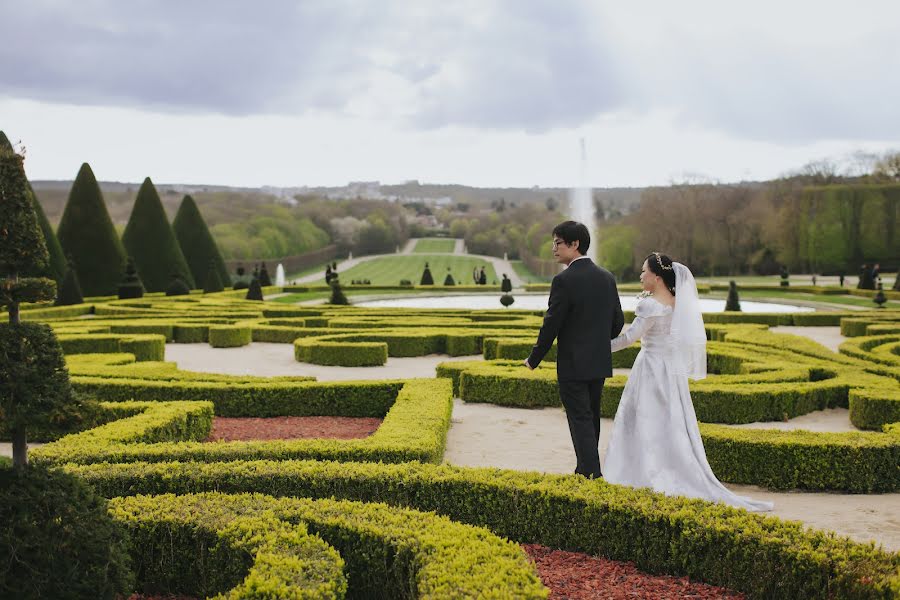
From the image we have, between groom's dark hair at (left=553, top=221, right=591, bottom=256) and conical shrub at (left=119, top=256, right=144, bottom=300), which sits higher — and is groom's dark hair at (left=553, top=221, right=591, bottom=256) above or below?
above

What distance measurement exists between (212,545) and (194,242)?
33.2 metres

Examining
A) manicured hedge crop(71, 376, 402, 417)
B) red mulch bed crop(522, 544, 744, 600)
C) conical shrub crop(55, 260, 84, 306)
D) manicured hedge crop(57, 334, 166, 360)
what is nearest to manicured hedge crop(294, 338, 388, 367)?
manicured hedge crop(57, 334, 166, 360)

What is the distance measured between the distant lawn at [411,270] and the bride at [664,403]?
4922 cm

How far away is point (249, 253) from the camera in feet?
258

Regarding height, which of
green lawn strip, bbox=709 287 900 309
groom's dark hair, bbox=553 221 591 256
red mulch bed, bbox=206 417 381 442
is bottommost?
red mulch bed, bbox=206 417 381 442

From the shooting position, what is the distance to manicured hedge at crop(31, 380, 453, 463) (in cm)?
657

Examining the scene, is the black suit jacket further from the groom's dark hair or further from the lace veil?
the lace veil

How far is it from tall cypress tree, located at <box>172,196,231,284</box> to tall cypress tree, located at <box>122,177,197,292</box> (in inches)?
136

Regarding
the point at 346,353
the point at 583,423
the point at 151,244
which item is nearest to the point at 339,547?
the point at 583,423

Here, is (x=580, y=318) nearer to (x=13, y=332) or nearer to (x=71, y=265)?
(x=13, y=332)

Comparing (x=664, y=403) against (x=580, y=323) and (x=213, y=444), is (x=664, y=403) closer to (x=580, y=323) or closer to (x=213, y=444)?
(x=580, y=323)

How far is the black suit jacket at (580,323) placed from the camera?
6.05m

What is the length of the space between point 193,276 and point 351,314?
1700 cm

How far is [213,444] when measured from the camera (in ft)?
22.6
